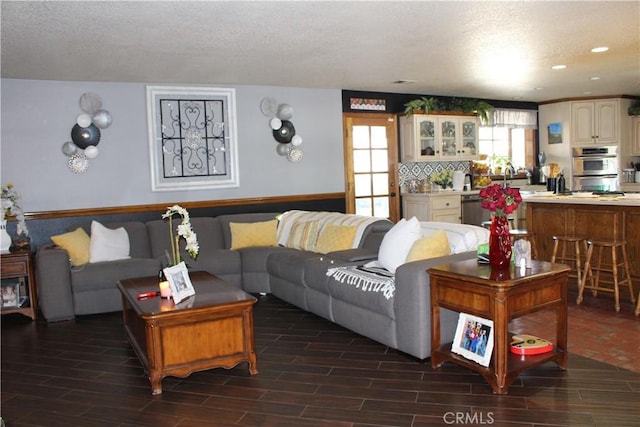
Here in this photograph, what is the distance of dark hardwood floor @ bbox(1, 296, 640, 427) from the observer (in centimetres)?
289

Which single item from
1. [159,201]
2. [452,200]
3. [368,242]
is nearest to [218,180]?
[159,201]

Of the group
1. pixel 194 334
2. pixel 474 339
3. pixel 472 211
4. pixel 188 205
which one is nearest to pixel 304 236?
pixel 188 205

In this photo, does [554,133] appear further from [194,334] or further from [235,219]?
[194,334]

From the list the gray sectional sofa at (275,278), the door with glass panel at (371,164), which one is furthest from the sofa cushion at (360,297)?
the door with glass panel at (371,164)

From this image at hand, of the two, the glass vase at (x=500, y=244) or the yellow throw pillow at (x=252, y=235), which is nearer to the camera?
the glass vase at (x=500, y=244)

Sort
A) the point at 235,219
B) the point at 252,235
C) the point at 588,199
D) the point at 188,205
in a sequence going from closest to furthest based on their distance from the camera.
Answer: the point at 588,199, the point at 252,235, the point at 235,219, the point at 188,205

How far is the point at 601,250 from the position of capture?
5.24 m

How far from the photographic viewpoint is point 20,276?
521cm

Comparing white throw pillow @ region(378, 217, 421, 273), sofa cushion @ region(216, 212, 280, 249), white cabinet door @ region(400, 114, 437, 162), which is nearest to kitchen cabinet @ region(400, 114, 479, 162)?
white cabinet door @ region(400, 114, 437, 162)

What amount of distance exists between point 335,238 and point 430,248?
157 cm

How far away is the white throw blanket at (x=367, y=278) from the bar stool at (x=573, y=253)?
211cm

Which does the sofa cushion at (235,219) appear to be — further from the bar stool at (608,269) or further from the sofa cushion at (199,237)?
the bar stool at (608,269)

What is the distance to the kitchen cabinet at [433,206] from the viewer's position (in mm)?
7852

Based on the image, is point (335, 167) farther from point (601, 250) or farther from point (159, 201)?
point (601, 250)
